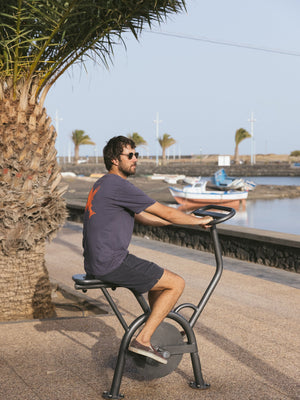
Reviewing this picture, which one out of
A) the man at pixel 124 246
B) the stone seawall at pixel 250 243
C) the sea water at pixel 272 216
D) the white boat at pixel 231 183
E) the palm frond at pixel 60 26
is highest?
the palm frond at pixel 60 26

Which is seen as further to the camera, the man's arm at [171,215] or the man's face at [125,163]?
the man's face at [125,163]

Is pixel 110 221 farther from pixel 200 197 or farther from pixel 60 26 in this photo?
pixel 200 197

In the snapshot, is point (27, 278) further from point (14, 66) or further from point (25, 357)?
point (14, 66)

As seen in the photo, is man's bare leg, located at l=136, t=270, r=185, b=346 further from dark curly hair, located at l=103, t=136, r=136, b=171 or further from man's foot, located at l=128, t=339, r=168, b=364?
dark curly hair, located at l=103, t=136, r=136, b=171

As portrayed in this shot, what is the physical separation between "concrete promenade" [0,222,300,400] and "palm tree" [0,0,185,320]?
0.57 metres

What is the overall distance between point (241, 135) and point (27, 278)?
4115 inches

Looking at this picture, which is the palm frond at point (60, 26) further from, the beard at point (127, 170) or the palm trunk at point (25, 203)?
the beard at point (127, 170)

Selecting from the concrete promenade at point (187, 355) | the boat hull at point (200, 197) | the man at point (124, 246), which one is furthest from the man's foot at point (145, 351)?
the boat hull at point (200, 197)

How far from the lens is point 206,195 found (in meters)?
48.9

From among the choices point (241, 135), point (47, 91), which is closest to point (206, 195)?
point (47, 91)

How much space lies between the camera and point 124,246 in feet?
12.0

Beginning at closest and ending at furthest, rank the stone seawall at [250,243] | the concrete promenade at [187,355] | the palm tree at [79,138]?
the concrete promenade at [187,355] < the stone seawall at [250,243] < the palm tree at [79,138]

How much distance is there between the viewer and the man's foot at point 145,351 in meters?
3.61

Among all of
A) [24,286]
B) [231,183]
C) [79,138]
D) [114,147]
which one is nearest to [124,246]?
[114,147]
